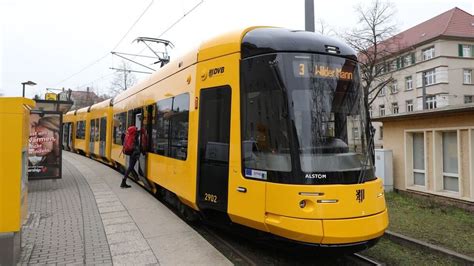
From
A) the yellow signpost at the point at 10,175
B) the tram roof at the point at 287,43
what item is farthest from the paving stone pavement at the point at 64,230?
the tram roof at the point at 287,43

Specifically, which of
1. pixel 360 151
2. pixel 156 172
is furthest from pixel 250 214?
pixel 156 172

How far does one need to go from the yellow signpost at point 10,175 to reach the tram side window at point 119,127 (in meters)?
7.74

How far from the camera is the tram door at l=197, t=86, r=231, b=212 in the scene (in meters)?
5.23

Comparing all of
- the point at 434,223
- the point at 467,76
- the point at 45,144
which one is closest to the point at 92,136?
the point at 45,144

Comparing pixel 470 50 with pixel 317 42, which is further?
pixel 470 50

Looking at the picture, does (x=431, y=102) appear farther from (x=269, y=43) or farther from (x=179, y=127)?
(x=269, y=43)

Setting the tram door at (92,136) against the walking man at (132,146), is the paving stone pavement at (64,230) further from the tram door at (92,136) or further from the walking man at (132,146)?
the tram door at (92,136)

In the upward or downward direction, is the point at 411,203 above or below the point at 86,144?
below

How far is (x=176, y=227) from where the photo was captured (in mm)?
6023

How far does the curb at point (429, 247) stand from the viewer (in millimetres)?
5273

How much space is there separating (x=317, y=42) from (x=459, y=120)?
6.29 m

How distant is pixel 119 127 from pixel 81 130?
1081 centimetres

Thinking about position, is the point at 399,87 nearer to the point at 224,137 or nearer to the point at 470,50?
the point at 470,50

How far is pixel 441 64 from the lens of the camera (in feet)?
141
